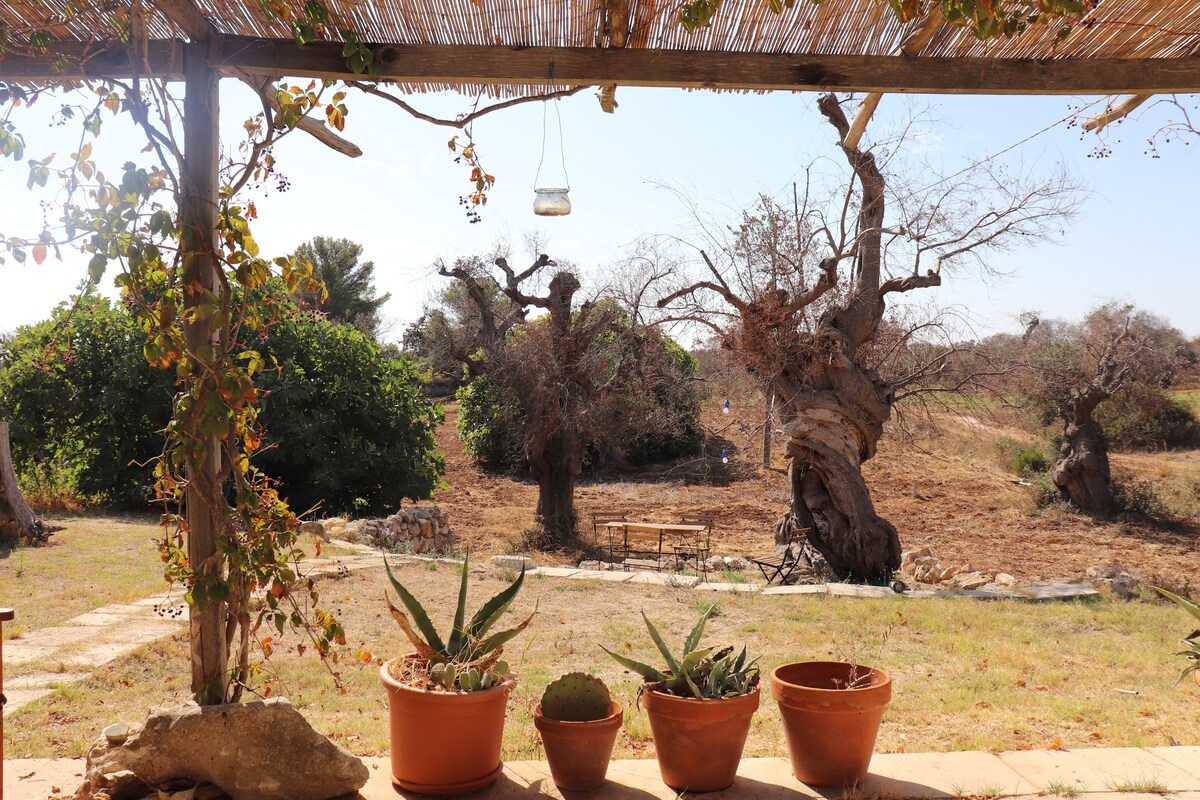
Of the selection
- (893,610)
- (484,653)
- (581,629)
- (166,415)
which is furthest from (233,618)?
(166,415)

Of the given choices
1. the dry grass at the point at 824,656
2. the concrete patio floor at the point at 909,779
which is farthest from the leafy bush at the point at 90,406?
the concrete patio floor at the point at 909,779

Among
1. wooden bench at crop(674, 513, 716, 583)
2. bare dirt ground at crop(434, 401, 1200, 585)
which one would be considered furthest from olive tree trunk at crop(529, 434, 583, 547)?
wooden bench at crop(674, 513, 716, 583)

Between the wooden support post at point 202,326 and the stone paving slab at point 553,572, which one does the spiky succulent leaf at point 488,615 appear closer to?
the wooden support post at point 202,326

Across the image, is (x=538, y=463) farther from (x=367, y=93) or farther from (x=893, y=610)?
(x=367, y=93)

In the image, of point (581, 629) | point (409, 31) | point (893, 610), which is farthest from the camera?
point (893, 610)

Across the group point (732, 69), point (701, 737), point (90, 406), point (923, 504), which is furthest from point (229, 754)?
point (923, 504)

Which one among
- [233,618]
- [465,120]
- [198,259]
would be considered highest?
[465,120]

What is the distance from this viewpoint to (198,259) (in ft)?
9.53

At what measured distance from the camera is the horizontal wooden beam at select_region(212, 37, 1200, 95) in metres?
3.20

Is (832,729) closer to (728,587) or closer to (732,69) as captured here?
(732,69)

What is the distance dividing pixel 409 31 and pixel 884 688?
2873 mm

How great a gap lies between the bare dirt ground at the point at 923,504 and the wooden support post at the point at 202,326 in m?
7.40

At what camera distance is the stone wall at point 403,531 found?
1050 centimetres

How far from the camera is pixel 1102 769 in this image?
11.5 feet
